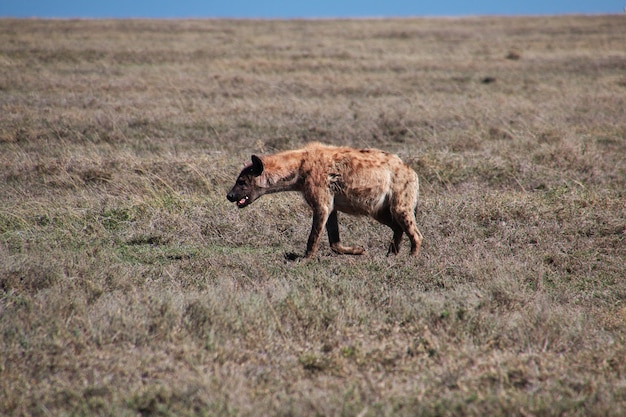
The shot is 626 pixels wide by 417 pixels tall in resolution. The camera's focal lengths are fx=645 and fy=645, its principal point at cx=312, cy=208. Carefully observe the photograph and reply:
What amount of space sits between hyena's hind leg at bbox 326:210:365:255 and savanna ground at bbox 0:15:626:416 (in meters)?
Result: 0.12

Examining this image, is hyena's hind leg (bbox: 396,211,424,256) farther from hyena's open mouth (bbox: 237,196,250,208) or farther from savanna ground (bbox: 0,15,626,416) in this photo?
hyena's open mouth (bbox: 237,196,250,208)

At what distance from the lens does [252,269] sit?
255 inches

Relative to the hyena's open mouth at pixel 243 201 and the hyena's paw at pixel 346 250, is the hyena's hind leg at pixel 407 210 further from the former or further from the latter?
the hyena's open mouth at pixel 243 201

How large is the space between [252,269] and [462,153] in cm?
572

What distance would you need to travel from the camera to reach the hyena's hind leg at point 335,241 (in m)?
7.04

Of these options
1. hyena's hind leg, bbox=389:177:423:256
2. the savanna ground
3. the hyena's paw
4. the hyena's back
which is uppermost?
the hyena's back

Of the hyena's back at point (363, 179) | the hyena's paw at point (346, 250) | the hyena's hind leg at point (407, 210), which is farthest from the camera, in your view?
the hyena's paw at point (346, 250)

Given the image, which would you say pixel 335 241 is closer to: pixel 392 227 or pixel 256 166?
pixel 392 227

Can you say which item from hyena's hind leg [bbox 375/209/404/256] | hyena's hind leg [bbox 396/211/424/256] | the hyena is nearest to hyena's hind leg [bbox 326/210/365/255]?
the hyena

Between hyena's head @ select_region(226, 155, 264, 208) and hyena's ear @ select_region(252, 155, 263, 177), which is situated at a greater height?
hyena's ear @ select_region(252, 155, 263, 177)

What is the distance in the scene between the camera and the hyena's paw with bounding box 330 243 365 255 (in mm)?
7020

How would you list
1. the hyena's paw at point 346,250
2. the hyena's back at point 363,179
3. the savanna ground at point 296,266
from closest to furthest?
the savanna ground at point 296,266
the hyena's back at point 363,179
the hyena's paw at point 346,250

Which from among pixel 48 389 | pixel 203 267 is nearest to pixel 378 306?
pixel 203 267

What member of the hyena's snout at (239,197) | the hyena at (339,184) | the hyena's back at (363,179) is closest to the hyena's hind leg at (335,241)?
the hyena at (339,184)
